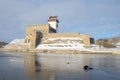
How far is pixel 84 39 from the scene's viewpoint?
92875mm

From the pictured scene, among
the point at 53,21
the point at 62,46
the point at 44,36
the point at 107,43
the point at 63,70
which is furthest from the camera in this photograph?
the point at 53,21

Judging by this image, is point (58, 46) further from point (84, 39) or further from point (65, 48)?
point (84, 39)

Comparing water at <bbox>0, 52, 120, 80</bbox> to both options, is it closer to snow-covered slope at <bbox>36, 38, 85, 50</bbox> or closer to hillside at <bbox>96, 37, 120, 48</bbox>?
snow-covered slope at <bbox>36, 38, 85, 50</bbox>

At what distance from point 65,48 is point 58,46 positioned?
4.80 m

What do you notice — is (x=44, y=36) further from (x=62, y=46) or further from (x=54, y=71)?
(x=54, y=71)

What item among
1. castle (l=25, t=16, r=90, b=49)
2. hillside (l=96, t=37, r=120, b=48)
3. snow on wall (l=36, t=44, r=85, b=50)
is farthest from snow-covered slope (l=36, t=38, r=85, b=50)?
hillside (l=96, t=37, r=120, b=48)

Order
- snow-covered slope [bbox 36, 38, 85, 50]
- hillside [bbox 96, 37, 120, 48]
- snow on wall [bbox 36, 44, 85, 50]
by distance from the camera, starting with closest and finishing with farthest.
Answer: snow on wall [bbox 36, 44, 85, 50]
snow-covered slope [bbox 36, 38, 85, 50]
hillside [bbox 96, 37, 120, 48]

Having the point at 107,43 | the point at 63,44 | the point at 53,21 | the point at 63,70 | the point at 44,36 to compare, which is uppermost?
the point at 53,21

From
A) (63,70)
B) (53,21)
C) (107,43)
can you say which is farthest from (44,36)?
(63,70)

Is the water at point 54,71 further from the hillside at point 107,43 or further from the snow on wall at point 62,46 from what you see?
the hillside at point 107,43

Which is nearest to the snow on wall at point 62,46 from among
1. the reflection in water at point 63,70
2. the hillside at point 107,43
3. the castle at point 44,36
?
the castle at point 44,36

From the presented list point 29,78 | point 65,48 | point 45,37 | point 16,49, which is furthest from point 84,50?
point 29,78

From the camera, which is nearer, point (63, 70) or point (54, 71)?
point (54, 71)

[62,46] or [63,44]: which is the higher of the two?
[63,44]
